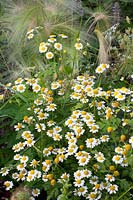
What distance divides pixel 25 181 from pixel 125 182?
0.41 meters

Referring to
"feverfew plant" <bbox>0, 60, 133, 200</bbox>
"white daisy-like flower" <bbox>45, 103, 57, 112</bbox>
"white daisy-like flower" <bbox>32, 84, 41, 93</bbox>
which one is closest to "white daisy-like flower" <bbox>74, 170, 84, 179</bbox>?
"feverfew plant" <bbox>0, 60, 133, 200</bbox>

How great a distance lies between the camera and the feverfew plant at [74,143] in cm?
205

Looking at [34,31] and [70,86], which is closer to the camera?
[70,86]

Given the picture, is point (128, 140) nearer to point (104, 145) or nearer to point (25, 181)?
point (104, 145)

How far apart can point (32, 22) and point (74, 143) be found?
90 cm

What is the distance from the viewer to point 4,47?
3.12m

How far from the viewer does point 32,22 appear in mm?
2783

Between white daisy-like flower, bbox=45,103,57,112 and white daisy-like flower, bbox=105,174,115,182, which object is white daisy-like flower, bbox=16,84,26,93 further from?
white daisy-like flower, bbox=105,174,115,182

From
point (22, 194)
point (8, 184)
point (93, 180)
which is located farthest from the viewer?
point (8, 184)

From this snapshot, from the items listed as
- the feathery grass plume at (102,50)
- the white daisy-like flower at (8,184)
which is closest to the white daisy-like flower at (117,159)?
the white daisy-like flower at (8,184)

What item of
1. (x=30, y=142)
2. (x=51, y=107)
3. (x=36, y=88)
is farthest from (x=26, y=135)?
(x=36, y=88)

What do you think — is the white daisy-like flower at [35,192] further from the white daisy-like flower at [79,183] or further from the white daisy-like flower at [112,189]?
the white daisy-like flower at [112,189]

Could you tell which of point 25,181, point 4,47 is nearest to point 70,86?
point 25,181

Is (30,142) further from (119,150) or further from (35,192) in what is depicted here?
(119,150)
